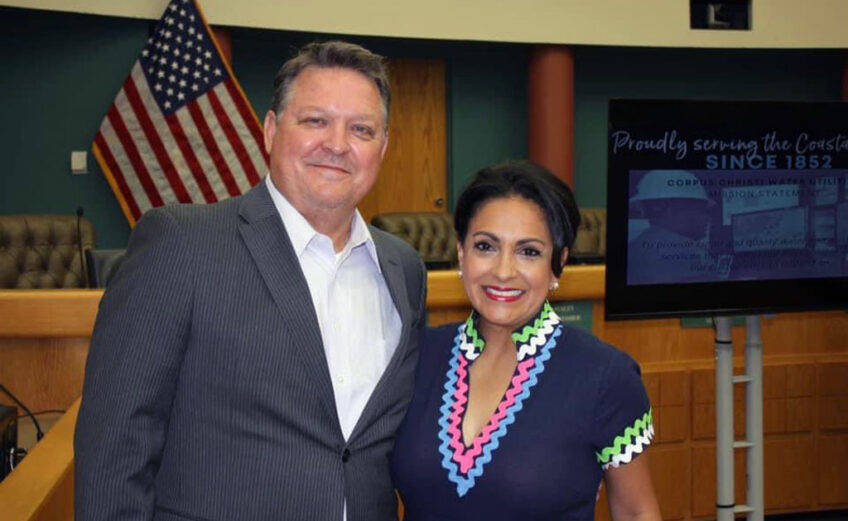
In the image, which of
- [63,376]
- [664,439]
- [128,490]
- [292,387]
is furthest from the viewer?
[664,439]

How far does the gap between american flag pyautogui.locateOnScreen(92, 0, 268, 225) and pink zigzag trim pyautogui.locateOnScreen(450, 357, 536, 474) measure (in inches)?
177

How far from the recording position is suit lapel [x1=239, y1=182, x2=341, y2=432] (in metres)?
1.56

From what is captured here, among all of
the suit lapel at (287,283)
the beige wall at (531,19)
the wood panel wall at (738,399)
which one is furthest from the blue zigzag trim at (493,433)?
the beige wall at (531,19)

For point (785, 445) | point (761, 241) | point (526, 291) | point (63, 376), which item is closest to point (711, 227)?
point (761, 241)

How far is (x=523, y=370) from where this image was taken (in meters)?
1.76

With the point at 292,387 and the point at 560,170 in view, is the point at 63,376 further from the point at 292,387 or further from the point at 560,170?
the point at 560,170

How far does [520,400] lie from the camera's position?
5.65ft

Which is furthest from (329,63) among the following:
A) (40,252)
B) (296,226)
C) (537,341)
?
(40,252)

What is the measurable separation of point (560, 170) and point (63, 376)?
5.86 meters

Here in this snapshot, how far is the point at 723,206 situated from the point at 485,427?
36.0 inches

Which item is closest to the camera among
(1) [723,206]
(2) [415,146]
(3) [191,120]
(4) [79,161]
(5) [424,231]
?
(1) [723,206]

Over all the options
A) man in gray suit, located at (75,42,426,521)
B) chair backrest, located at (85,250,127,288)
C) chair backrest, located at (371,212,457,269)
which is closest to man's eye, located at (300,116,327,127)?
man in gray suit, located at (75,42,426,521)

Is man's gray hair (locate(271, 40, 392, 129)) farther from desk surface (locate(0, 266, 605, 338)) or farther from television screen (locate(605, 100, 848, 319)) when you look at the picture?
desk surface (locate(0, 266, 605, 338))

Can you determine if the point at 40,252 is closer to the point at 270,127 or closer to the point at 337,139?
the point at 270,127
